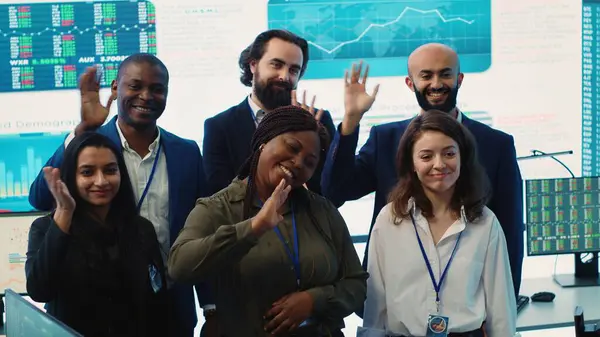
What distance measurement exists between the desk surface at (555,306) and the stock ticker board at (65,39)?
2532mm

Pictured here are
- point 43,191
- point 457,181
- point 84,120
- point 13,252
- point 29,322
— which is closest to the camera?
point 29,322

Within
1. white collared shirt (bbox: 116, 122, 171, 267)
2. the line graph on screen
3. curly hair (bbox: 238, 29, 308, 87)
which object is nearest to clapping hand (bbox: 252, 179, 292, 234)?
white collared shirt (bbox: 116, 122, 171, 267)

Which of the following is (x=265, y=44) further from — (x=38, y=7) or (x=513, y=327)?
(x=38, y=7)

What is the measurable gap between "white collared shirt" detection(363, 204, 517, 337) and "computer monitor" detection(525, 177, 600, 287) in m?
1.56

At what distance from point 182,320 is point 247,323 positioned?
68 centimetres

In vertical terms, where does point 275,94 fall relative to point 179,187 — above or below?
above

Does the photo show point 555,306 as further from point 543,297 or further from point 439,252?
point 439,252

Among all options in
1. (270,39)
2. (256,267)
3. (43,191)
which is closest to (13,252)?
(43,191)

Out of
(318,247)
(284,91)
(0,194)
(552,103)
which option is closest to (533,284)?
(552,103)

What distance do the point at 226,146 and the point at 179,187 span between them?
0.98 ft

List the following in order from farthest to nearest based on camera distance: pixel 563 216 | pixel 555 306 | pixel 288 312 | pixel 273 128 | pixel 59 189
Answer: pixel 563 216
pixel 555 306
pixel 59 189
pixel 273 128
pixel 288 312

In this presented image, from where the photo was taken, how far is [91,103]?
2.87 meters

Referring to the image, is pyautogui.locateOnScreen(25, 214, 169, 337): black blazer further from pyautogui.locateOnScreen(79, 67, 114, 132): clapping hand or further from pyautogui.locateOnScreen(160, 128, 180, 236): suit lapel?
pyautogui.locateOnScreen(79, 67, 114, 132): clapping hand

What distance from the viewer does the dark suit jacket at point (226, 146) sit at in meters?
2.96
